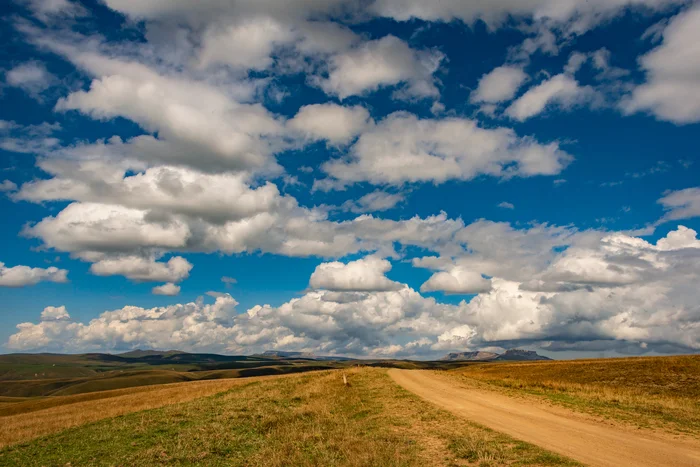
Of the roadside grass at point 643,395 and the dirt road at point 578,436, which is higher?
the dirt road at point 578,436

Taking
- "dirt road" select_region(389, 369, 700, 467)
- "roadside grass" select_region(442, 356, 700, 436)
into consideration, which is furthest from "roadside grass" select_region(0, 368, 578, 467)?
"roadside grass" select_region(442, 356, 700, 436)

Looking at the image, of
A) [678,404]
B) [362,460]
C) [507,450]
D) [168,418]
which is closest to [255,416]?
[168,418]

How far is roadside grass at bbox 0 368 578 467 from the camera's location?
16.3 meters

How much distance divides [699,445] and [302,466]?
16080 mm

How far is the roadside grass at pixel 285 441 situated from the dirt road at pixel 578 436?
4.28 ft

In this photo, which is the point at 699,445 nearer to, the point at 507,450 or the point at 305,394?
the point at 507,450

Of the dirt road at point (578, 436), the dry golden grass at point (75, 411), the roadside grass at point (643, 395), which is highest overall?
the dirt road at point (578, 436)

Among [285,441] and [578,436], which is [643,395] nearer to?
[578,436]

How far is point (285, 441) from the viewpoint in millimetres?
20312

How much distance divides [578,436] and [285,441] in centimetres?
1362

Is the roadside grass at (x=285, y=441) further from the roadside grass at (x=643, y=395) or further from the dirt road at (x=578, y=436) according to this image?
the roadside grass at (x=643, y=395)

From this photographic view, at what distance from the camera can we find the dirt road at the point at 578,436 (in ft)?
49.9

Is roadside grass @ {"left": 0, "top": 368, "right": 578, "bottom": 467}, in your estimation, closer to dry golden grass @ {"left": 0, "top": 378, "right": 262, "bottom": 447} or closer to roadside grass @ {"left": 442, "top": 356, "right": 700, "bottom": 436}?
dry golden grass @ {"left": 0, "top": 378, "right": 262, "bottom": 447}

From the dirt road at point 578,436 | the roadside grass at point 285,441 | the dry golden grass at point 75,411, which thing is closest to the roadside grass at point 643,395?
the dirt road at point 578,436
